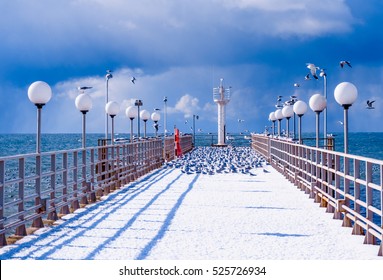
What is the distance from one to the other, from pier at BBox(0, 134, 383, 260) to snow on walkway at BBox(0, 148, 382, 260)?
0.04 feet

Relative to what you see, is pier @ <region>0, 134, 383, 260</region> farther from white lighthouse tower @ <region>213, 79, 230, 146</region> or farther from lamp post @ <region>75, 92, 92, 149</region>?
white lighthouse tower @ <region>213, 79, 230, 146</region>

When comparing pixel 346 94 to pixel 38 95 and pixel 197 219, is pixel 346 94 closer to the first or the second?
pixel 197 219

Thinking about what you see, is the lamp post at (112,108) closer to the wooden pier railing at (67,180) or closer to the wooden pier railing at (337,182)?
the wooden pier railing at (67,180)

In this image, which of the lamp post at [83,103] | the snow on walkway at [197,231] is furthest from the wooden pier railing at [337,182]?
the lamp post at [83,103]

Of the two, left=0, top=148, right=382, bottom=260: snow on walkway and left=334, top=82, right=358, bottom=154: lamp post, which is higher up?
left=334, top=82, right=358, bottom=154: lamp post

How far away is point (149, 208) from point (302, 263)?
472 cm

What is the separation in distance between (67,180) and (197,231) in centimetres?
521

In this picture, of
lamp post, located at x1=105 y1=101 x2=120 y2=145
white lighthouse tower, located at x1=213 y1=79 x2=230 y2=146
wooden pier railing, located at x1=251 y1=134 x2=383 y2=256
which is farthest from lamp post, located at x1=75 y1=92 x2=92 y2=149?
white lighthouse tower, located at x1=213 y1=79 x2=230 y2=146

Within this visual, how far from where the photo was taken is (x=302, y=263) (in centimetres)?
532

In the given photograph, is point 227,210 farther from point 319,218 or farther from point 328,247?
point 328,247

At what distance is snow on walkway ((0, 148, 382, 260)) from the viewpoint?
241 inches

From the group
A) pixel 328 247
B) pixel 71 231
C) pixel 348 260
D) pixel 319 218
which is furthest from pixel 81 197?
pixel 348 260

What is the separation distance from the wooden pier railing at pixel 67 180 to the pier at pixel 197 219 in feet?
0.09

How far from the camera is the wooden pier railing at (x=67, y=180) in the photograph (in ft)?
23.3
